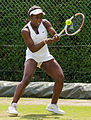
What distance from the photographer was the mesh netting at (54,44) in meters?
8.25

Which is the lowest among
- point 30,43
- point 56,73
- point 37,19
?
point 56,73

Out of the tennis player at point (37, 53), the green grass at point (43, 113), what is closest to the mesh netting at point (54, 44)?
the green grass at point (43, 113)

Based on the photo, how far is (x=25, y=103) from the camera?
7.17 meters

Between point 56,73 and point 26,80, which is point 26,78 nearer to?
point 26,80

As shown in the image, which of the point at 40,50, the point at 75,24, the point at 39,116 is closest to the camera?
the point at 39,116

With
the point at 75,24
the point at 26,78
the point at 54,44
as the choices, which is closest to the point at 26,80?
the point at 26,78

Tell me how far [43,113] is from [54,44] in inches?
104

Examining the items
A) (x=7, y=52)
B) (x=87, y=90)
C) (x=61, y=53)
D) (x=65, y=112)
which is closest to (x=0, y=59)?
(x=7, y=52)

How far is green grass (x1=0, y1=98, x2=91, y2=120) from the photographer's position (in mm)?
5449

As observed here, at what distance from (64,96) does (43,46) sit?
2354mm

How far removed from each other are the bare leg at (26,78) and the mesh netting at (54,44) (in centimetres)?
253

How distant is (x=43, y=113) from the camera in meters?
5.95

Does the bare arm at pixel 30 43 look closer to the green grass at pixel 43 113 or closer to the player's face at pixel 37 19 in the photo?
the player's face at pixel 37 19

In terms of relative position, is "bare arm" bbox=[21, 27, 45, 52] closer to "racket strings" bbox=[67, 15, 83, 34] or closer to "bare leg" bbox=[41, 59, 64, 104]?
"bare leg" bbox=[41, 59, 64, 104]
